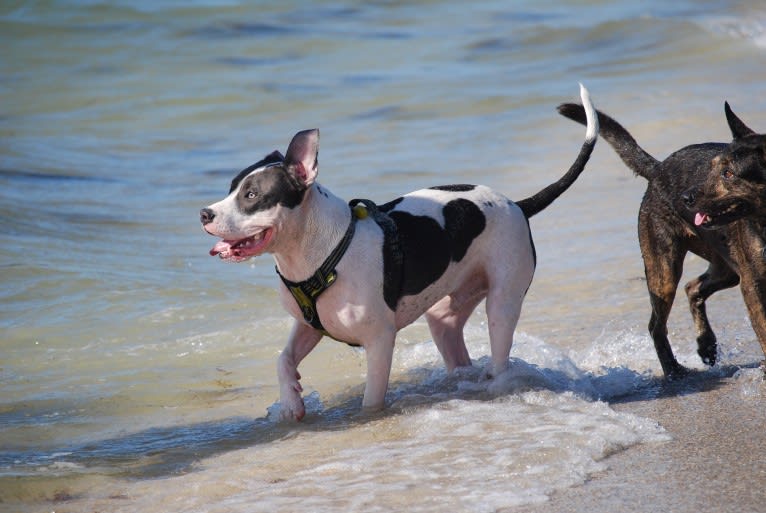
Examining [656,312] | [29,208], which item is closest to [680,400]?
[656,312]

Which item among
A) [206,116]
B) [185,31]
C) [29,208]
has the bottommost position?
[29,208]

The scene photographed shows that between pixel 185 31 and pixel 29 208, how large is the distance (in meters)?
12.7

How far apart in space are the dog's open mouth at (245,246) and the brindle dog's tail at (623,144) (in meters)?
2.27

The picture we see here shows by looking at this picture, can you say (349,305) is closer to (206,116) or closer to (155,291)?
(155,291)

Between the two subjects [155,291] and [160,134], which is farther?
[160,134]

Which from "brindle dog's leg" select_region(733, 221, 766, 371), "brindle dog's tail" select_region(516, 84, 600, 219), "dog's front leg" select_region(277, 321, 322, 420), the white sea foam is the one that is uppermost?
"brindle dog's tail" select_region(516, 84, 600, 219)

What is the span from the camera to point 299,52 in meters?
22.6

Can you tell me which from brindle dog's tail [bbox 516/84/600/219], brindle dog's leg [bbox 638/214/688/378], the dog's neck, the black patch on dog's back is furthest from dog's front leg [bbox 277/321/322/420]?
brindle dog's leg [bbox 638/214/688/378]

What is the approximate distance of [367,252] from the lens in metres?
5.98

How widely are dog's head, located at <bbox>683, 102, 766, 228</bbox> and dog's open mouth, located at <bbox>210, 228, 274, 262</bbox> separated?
216cm

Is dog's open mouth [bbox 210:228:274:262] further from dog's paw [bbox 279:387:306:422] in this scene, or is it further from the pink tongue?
dog's paw [bbox 279:387:306:422]

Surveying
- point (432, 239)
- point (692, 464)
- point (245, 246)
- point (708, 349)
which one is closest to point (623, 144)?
point (708, 349)

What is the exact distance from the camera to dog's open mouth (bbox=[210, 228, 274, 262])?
18.7 ft

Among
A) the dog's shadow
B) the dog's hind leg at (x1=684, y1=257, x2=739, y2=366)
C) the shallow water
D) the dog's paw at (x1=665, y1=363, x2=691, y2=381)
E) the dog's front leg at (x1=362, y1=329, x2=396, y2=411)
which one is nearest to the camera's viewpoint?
the shallow water
